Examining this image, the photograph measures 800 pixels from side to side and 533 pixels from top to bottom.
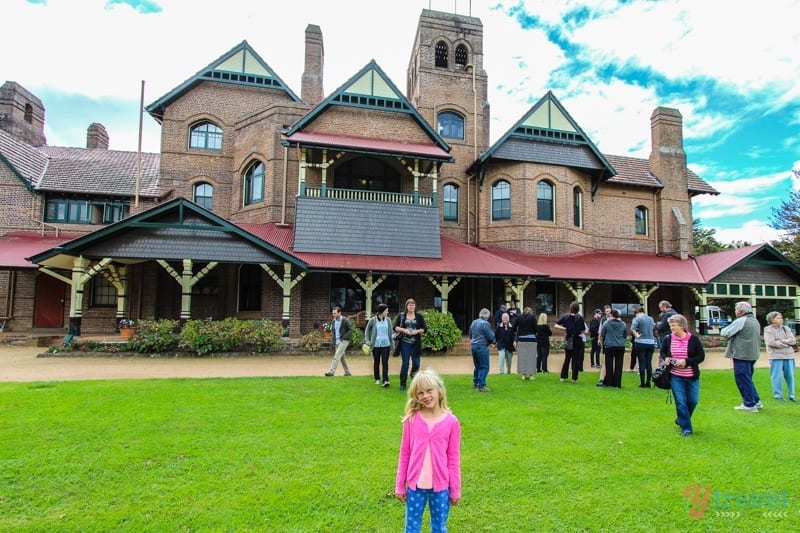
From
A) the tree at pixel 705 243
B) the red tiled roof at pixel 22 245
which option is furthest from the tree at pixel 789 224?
the red tiled roof at pixel 22 245

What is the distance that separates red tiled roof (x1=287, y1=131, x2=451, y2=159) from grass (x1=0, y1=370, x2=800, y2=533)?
38.5 ft

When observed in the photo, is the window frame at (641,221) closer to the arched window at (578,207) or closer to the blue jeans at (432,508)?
the arched window at (578,207)

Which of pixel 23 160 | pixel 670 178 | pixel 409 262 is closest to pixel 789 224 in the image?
pixel 670 178

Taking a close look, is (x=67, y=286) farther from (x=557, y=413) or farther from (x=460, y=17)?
(x=460, y=17)

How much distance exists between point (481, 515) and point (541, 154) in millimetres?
19378

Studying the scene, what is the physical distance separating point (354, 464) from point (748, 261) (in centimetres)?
2255

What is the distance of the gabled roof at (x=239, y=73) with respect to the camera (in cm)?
2077

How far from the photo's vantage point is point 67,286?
18.7 metres

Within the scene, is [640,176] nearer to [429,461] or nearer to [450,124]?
[450,124]

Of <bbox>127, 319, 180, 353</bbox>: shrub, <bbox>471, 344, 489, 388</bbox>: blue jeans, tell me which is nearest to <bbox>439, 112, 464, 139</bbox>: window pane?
<bbox>127, 319, 180, 353</bbox>: shrub

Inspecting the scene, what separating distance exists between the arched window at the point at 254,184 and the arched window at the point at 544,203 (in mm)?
12427

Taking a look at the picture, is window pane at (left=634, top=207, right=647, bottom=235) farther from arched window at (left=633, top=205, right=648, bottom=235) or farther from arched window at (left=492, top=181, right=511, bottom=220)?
arched window at (left=492, top=181, right=511, bottom=220)

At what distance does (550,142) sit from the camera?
2103cm

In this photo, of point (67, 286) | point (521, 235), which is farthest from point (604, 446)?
point (67, 286)
